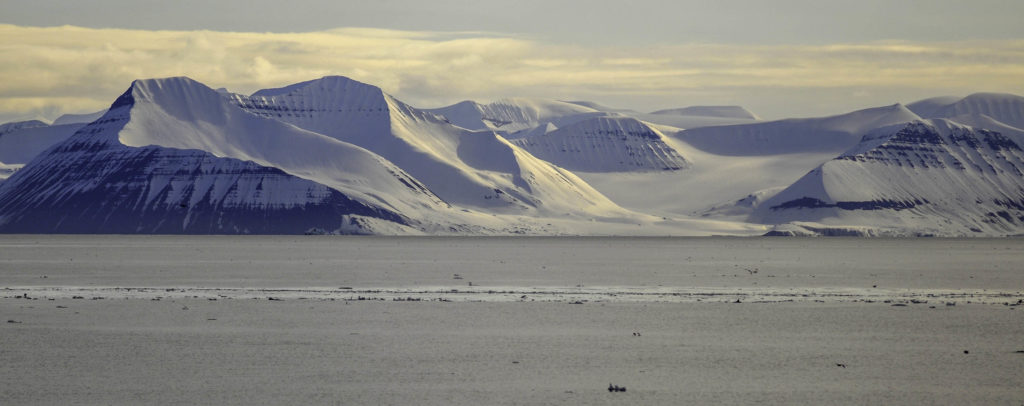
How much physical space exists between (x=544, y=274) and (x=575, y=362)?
78.0m

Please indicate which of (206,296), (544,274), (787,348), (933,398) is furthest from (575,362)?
(544,274)

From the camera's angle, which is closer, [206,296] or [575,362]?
[575,362]

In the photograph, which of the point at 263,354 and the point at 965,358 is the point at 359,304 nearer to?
the point at 263,354

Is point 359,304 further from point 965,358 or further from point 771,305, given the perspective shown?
point 965,358

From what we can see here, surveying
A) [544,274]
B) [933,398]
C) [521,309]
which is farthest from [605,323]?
[544,274]

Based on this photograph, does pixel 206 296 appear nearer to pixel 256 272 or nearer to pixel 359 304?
pixel 359 304

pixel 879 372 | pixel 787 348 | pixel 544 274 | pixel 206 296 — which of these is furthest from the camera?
pixel 544 274

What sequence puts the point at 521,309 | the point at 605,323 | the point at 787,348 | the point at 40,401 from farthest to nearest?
the point at 521,309
the point at 605,323
the point at 787,348
the point at 40,401

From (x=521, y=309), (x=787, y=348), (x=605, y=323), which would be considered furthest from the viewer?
(x=521, y=309)

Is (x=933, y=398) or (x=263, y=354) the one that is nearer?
(x=933, y=398)

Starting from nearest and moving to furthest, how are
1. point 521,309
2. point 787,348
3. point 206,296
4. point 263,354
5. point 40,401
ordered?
point 40,401 → point 263,354 → point 787,348 → point 521,309 → point 206,296

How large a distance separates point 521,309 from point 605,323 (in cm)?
1060

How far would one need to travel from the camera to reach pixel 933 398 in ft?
159

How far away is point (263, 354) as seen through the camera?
58.7 metres
